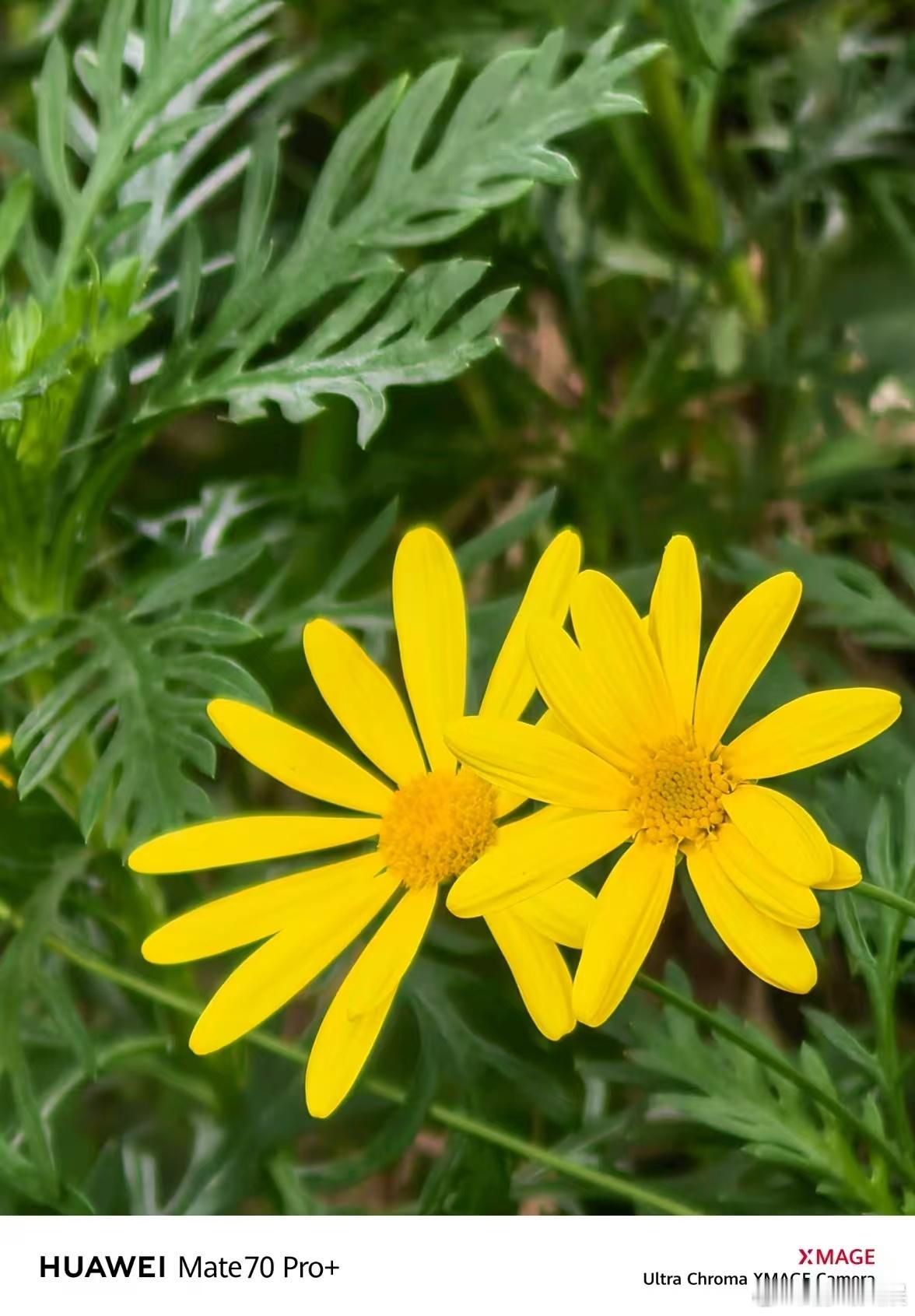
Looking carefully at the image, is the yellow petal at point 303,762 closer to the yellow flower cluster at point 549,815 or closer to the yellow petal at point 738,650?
the yellow flower cluster at point 549,815

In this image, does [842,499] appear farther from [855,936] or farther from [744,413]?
[855,936]

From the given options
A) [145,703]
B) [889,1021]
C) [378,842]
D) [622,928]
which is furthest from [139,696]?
[889,1021]

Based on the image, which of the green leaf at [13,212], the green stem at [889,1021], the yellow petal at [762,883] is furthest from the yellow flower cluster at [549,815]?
the green leaf at [13,212]
